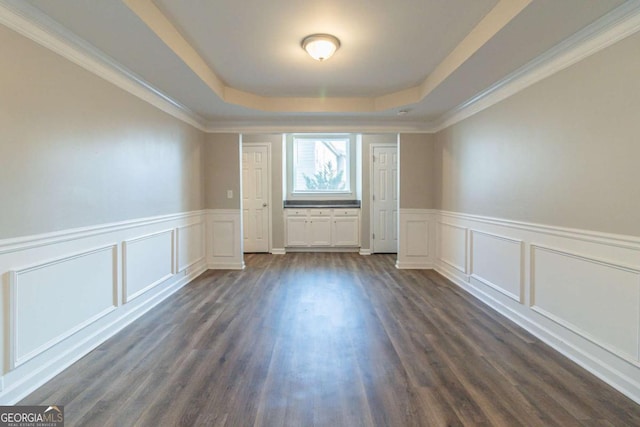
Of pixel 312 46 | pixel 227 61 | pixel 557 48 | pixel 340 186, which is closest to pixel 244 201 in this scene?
pixel 340 186

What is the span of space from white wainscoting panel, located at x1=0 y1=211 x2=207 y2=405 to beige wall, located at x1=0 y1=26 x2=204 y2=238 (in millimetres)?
116

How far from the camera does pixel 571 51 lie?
2.19 meters

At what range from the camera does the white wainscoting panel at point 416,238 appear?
4836 millimetres

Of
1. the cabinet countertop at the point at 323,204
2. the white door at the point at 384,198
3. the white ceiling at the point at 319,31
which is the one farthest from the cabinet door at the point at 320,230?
the white ceiling at the point at 319,31

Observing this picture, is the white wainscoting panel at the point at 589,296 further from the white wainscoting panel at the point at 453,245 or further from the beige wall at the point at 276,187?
the beige wall at the point at 276,187

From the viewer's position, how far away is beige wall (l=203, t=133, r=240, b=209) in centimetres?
475

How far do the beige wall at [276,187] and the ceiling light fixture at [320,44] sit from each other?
363 centimetres

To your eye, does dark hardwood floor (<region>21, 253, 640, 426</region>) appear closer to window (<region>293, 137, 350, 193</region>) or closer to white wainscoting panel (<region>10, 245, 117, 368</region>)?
white wainscoting panel (<region>10, 245, 117, 368</region>)

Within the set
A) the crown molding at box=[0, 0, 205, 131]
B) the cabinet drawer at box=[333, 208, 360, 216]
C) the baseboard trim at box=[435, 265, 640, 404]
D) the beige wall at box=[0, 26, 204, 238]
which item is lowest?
the baseboard trim at box=[435, 265, 640, 404]

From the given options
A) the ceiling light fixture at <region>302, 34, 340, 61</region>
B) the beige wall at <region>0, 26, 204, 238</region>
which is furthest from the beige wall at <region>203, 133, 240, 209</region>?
the ceiling light fixture at <region>302, 34, 340, 61</region>

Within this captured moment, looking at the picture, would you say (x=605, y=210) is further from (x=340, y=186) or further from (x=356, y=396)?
(x=340, y=186)

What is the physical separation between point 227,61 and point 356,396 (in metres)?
3.04

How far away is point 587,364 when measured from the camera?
80.6 inches

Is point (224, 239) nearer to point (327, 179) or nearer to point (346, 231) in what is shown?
point (346, 231)
